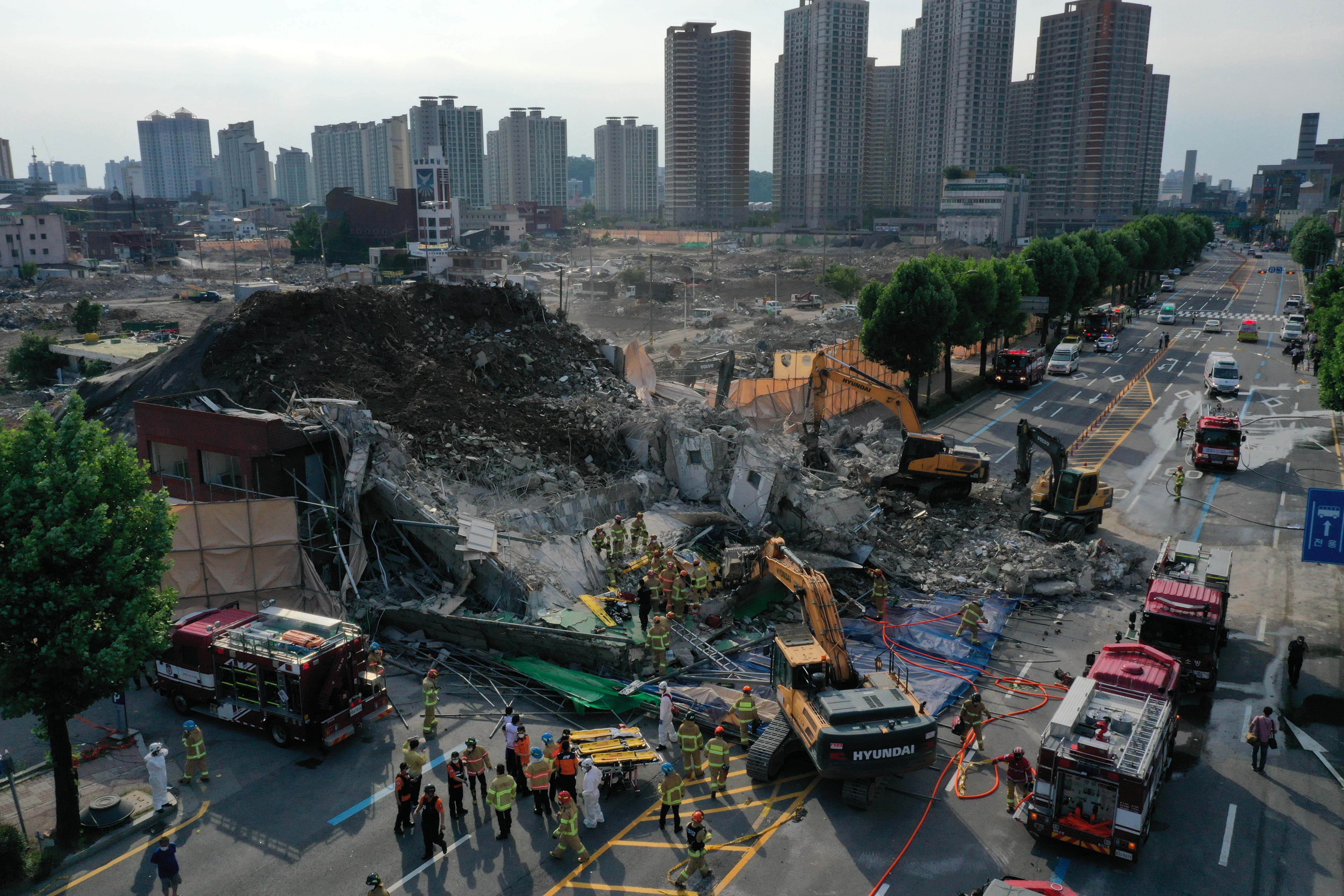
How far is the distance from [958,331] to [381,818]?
3821 centimetres

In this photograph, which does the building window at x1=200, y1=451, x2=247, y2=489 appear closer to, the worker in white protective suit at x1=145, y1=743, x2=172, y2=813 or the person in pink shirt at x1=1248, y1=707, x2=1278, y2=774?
the worker in white protective suit at x1=145, y1=743, x2=172, y2=813

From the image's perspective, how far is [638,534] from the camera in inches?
931

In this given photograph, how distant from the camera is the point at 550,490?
82.6 feet

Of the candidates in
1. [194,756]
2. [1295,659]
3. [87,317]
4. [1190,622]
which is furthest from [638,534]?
[87,317]

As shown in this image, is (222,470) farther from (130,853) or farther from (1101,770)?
(1101,770)

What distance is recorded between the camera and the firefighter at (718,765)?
49.4 feet

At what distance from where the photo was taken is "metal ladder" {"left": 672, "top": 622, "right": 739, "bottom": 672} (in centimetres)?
1938

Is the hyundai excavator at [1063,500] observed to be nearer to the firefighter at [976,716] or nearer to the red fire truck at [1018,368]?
the firefighter at [976,716]

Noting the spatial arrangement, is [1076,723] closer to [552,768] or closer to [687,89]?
[552,768]

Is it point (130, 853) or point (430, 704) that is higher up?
point (430, 704)

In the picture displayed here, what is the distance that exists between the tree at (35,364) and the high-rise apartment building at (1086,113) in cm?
15575

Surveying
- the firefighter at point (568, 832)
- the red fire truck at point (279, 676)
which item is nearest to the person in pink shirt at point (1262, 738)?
the firefighter at point (568, 832)

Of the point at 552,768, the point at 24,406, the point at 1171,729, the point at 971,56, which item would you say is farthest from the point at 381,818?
the point at 971,56

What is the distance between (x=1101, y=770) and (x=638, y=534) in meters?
12.7
